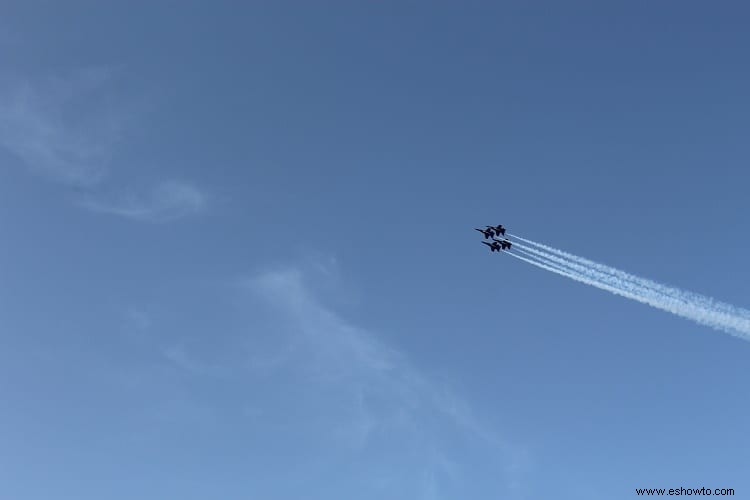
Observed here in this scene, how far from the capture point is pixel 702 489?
13450 centimetres

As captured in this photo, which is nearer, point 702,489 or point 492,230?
point 702,489

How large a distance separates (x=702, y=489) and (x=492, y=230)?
282 feet

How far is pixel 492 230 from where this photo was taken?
629ft

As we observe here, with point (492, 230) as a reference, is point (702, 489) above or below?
below
